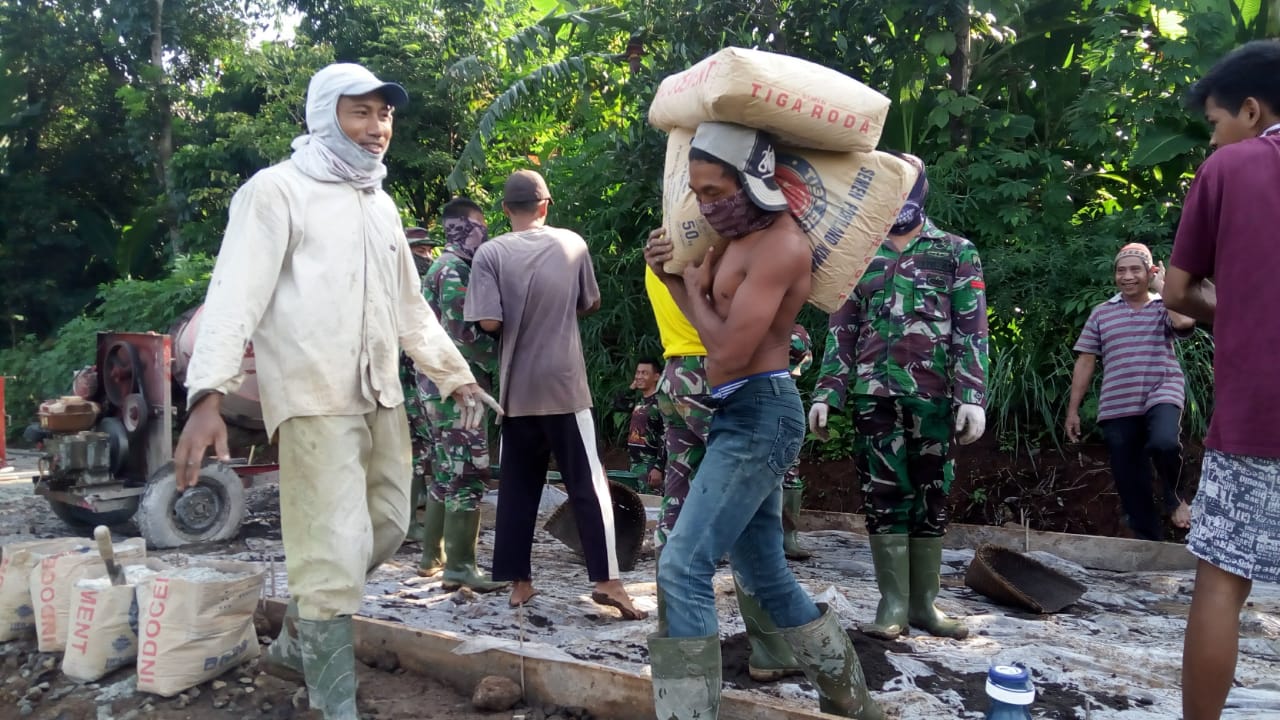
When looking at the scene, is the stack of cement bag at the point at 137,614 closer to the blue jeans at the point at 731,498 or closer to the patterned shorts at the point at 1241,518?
the blue jeans at the point at 731,498

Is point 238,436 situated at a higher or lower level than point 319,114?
lower

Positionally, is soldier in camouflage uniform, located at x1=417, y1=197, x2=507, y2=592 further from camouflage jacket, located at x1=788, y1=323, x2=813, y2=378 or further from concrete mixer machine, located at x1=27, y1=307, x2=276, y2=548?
concrete mixer machine, located at x1=27, y1=307, x2=276, y2=548

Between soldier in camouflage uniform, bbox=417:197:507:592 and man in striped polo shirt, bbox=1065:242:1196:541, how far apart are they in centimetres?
375

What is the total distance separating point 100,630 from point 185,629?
429 mm

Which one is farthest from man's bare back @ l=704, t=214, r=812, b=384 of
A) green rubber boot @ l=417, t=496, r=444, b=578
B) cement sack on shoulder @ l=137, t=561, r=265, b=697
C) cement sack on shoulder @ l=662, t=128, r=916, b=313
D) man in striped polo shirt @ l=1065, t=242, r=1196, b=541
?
man in striped polo shirt @ l=1065, t=242, r=1196, b=541

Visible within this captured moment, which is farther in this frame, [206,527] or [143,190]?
[143,190]

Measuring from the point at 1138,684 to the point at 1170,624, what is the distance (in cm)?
115

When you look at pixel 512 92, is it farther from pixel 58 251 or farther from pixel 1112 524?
pixel 58 251

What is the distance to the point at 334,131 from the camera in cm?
A: 334

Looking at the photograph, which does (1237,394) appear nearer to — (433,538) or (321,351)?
(321,351)

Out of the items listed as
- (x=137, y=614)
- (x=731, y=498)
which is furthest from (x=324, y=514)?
(x=731, y=498)

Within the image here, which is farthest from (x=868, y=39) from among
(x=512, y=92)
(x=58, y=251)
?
(x=58, y=251)

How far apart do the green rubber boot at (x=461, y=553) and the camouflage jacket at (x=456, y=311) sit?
72cm

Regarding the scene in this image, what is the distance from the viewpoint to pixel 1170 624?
14.9 feet
